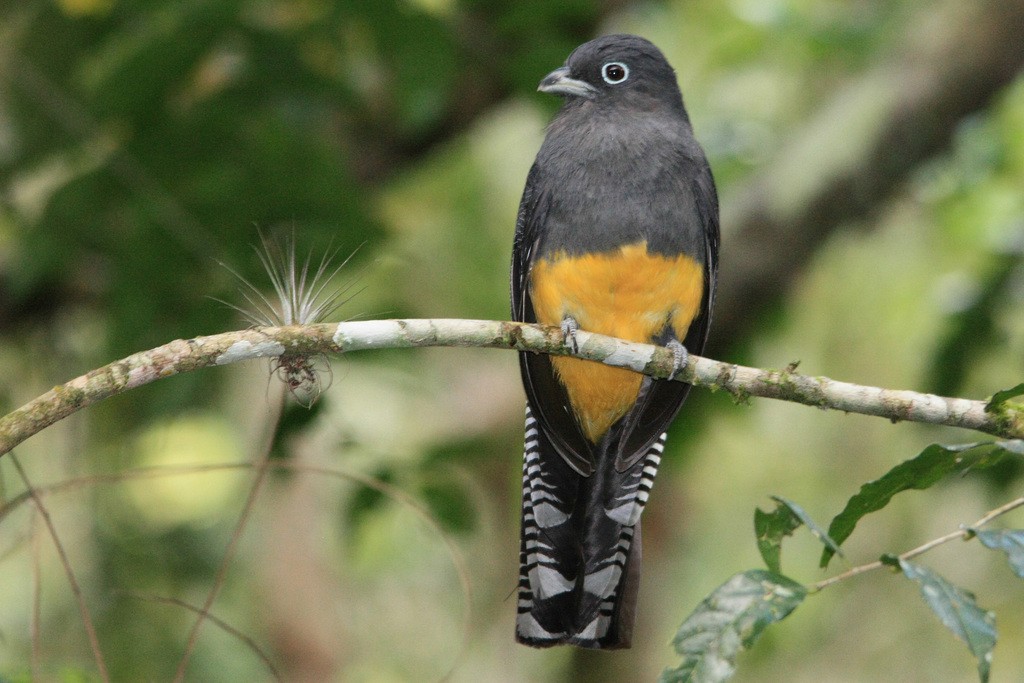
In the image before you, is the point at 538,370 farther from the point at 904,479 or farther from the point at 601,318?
the point at 904,479

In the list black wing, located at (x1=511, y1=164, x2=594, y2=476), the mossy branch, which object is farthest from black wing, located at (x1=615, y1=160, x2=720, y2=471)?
Result: the mossy branch

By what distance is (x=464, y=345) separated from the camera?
8.54 ft

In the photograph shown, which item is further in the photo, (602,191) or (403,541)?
(403,541)

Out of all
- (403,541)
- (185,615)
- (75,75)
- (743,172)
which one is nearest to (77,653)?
(185,615)

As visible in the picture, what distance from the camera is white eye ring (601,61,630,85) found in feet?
12.6

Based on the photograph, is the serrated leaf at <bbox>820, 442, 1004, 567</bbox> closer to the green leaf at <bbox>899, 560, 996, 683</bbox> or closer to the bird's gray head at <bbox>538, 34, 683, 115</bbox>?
the green leaf at <bbox>899, 560, 996, 683</bbox>

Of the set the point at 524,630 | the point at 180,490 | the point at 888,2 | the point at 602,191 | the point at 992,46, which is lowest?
Answer: the point at 524,630

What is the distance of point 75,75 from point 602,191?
90.4 inches

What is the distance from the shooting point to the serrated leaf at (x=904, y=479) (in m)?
2.35

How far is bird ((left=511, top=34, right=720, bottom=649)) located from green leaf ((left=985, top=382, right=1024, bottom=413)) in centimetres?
102

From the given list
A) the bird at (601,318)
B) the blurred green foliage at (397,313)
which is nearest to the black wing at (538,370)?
the bird at (601,318)

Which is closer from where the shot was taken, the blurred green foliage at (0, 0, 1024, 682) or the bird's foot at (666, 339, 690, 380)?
the bird's foot at (666, 339, 690, 380)

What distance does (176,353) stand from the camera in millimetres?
2262

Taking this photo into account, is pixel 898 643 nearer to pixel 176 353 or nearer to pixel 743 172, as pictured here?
pixel 743 172
